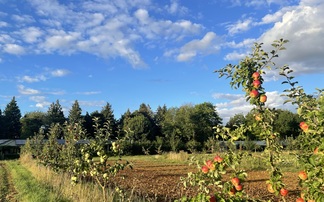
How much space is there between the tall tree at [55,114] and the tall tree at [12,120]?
6.30 metres

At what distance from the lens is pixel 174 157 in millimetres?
23953

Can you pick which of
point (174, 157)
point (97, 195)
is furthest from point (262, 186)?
point (174, 157)

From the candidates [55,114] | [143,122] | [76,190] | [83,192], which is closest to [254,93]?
[83,192]

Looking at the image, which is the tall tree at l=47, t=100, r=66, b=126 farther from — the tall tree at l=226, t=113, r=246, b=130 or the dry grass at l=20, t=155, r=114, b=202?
the dry grass at l=20, t=155, r=114, b=202

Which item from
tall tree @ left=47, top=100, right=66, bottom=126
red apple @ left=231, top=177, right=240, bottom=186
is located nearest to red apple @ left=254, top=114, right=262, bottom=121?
red apple @ left=231, top=177, right=240, bottom=186

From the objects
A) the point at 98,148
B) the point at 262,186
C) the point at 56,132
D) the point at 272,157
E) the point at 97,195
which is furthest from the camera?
the point at 56,132

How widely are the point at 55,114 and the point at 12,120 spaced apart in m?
8.83

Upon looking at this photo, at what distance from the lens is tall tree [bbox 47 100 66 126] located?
62.5 metres

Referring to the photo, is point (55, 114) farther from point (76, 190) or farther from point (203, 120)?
point (76, 190)

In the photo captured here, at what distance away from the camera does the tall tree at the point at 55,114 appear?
6250 centimetres

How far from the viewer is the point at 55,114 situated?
2509 inches

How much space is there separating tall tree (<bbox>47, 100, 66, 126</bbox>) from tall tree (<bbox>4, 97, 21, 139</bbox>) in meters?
6.30

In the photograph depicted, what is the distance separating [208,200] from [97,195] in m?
4.25

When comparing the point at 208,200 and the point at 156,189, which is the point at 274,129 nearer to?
the point at 208,200
